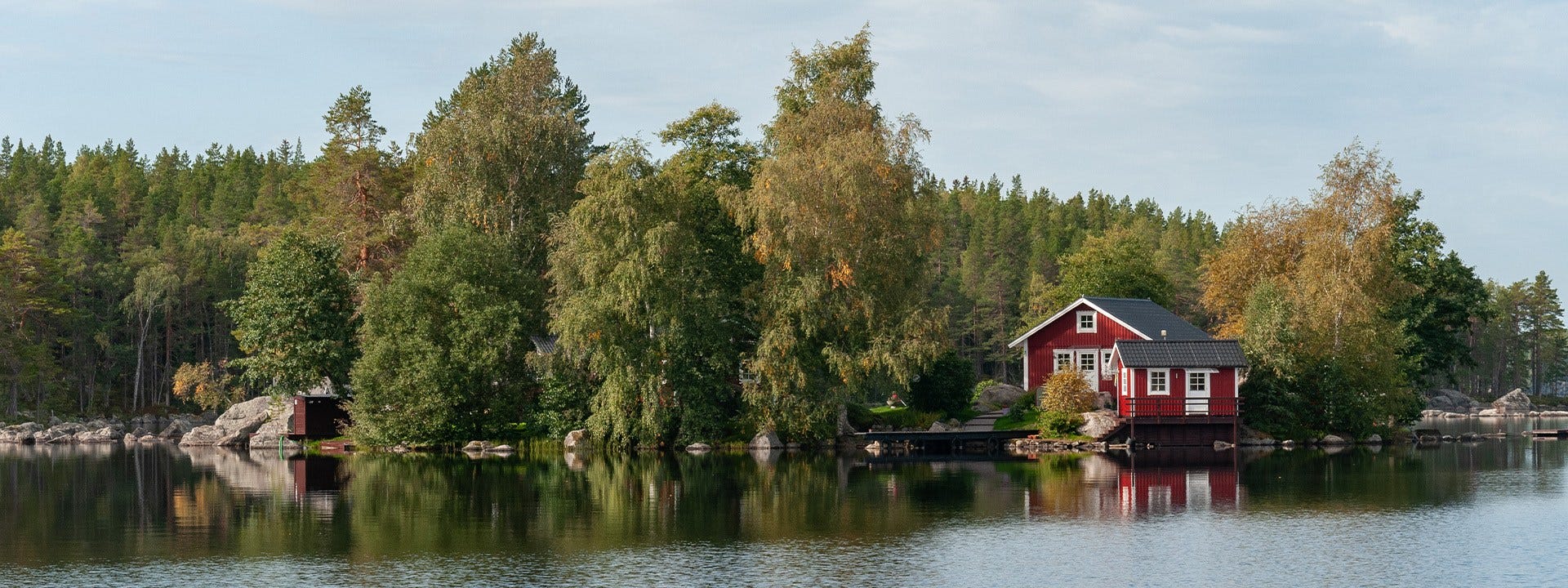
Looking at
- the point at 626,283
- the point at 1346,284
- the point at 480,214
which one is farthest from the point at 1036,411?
the point at 480,214

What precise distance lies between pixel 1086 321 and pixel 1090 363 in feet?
6.92

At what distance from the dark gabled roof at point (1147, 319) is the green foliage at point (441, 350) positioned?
90.4 ft

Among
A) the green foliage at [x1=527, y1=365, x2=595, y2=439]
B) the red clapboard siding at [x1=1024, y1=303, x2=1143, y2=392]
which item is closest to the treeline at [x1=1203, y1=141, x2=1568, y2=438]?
the red clapboard siding at [x1=1024, y1=303, x2=1143, y2=392]

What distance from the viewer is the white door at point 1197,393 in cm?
5928

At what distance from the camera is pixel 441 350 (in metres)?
61.0

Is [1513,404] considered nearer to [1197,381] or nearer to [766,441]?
[1197,381]

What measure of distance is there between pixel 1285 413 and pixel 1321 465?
38.5 ft

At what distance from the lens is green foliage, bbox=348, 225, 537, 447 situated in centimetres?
6100

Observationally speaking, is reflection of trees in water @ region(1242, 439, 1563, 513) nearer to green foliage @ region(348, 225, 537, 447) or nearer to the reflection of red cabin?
the reflection of red cabin

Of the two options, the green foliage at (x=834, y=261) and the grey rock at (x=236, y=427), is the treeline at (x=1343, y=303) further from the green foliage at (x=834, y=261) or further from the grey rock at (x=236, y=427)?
the grey rock at (x=236, y=427)

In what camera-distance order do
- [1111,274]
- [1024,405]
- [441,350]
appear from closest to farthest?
[441,350]
[1024,405]
[1111,274]

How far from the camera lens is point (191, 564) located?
28.3 m

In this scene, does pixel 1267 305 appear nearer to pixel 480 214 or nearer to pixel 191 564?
pixel 480 214

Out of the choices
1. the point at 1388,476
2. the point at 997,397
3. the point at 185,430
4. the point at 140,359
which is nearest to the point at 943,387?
the point at 997,397
